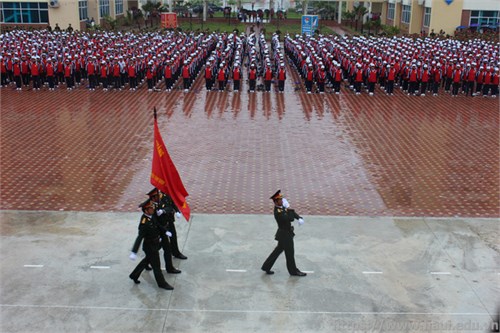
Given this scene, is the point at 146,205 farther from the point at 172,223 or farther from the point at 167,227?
the point at 172,223

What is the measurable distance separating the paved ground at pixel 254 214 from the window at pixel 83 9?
2247cm

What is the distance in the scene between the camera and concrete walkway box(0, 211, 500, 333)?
20.0ft

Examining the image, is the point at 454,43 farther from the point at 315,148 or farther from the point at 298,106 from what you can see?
the point at 315,148

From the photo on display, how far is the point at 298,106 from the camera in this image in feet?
56.5

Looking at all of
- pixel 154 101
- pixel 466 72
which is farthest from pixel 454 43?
pixel 154 101

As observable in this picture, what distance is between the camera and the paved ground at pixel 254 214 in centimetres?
634

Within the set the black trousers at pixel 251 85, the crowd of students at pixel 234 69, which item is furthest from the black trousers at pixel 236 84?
the black trousers at pixel 251 85

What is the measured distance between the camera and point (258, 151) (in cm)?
1256

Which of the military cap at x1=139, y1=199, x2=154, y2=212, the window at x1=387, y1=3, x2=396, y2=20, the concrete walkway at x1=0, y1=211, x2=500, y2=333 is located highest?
the window at x1=387, y1=3, x2=396, y2=20

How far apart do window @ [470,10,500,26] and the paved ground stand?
22914 millimetres

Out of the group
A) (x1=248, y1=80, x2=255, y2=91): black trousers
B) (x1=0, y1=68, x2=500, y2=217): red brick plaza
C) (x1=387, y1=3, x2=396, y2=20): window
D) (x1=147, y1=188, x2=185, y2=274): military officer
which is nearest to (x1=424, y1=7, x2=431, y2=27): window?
(x1=387, y1=3, x2=396, y2=20): window

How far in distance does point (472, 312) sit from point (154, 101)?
1299 cm

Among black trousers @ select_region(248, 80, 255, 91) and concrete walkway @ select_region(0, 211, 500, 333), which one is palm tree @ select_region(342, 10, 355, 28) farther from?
concrete walkway @ select_region(0, 211, 500, 333)

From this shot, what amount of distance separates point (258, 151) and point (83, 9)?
96.8 ft
